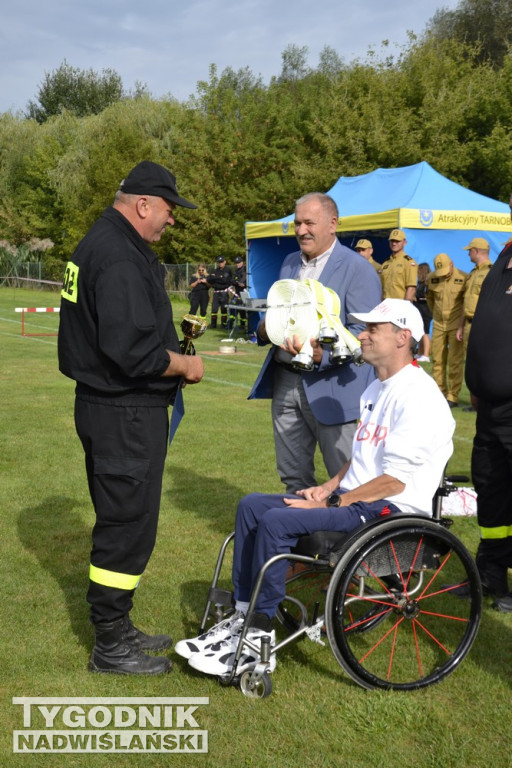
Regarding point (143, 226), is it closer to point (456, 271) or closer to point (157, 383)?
point (157, 383)

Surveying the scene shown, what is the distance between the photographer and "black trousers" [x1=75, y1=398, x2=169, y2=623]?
3.45 metres

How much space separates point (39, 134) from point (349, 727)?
191 feet

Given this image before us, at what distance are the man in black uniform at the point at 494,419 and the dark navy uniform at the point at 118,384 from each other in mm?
1685

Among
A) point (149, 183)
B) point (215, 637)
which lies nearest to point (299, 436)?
point (215, 637)

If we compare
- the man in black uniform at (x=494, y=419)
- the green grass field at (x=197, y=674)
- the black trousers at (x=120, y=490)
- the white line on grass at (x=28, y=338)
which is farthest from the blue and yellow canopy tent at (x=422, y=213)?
the black trousers at (x=120, y=490)

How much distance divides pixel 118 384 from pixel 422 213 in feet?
44.8

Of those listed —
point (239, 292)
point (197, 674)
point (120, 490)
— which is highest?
point (239, 292)

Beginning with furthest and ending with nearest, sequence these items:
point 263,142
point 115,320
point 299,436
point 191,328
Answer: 1. point 263,142
2. point 299,436
3. point 191,328
4. point 115,320

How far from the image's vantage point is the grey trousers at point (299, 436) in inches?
170

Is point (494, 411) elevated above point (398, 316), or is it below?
below

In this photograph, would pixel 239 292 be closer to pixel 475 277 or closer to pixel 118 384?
pixel 475 277

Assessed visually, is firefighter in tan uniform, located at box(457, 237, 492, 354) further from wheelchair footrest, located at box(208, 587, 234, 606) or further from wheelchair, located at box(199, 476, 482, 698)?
wheelchair footrest, located at box(208, 587, 234, 606)

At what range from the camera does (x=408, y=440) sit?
3.53 meters

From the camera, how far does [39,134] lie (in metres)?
56.3
